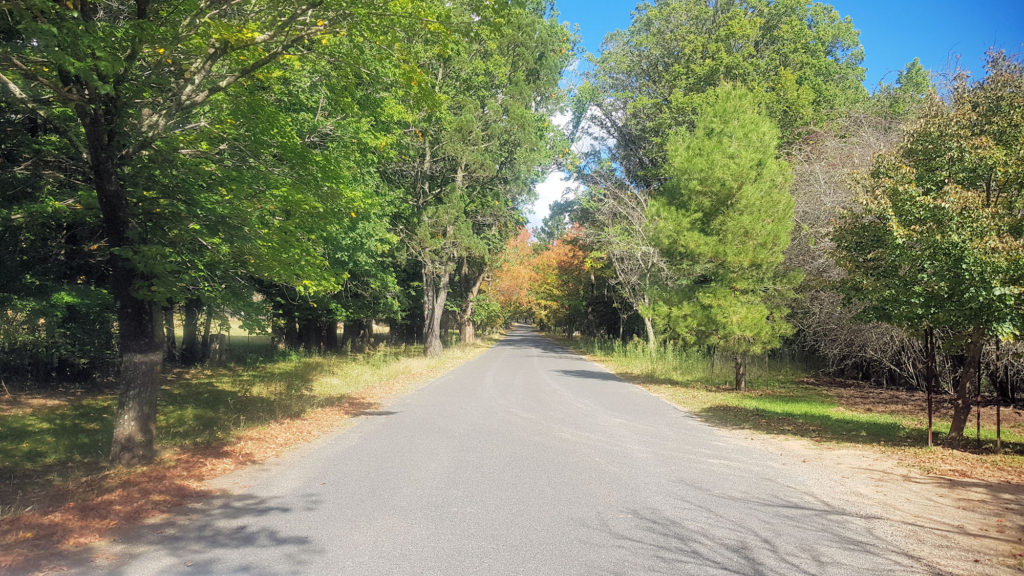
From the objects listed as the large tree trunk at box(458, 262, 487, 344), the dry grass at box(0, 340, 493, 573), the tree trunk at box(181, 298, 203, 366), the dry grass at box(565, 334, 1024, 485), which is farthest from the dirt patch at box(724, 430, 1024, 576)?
the large tree trunk at box(458, 262, 487, 344)

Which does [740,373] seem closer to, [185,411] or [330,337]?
[185,411]

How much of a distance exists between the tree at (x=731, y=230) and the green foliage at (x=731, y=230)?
3 centimetres

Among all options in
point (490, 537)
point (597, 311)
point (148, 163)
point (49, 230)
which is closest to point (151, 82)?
point (148, 163)

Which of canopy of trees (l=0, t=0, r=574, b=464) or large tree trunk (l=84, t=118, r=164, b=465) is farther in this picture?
large tree trunk (l=84, t=118, r=164, b=465)

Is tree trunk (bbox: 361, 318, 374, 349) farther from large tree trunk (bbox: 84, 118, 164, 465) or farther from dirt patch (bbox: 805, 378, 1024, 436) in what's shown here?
large tree trunk (bbox: 84, 118, 164, 465)

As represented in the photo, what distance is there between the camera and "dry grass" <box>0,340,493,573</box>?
204 inches

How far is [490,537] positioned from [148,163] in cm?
725

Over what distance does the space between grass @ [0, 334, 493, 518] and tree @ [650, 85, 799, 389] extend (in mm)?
9222

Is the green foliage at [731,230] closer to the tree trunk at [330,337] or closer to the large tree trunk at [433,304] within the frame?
the large tree trunk at [433,304]

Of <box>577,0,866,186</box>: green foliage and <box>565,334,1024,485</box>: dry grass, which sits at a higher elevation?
<box>577,0,866,186</box>: green foliage

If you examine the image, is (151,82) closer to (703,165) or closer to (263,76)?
(263,76)

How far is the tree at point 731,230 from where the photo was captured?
16.6 m

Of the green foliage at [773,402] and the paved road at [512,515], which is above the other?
the paved road at [512,515]

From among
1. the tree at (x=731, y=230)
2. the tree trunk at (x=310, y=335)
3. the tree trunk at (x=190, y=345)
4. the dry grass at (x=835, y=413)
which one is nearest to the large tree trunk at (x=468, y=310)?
the tree trunk at (x=310, y=335)
